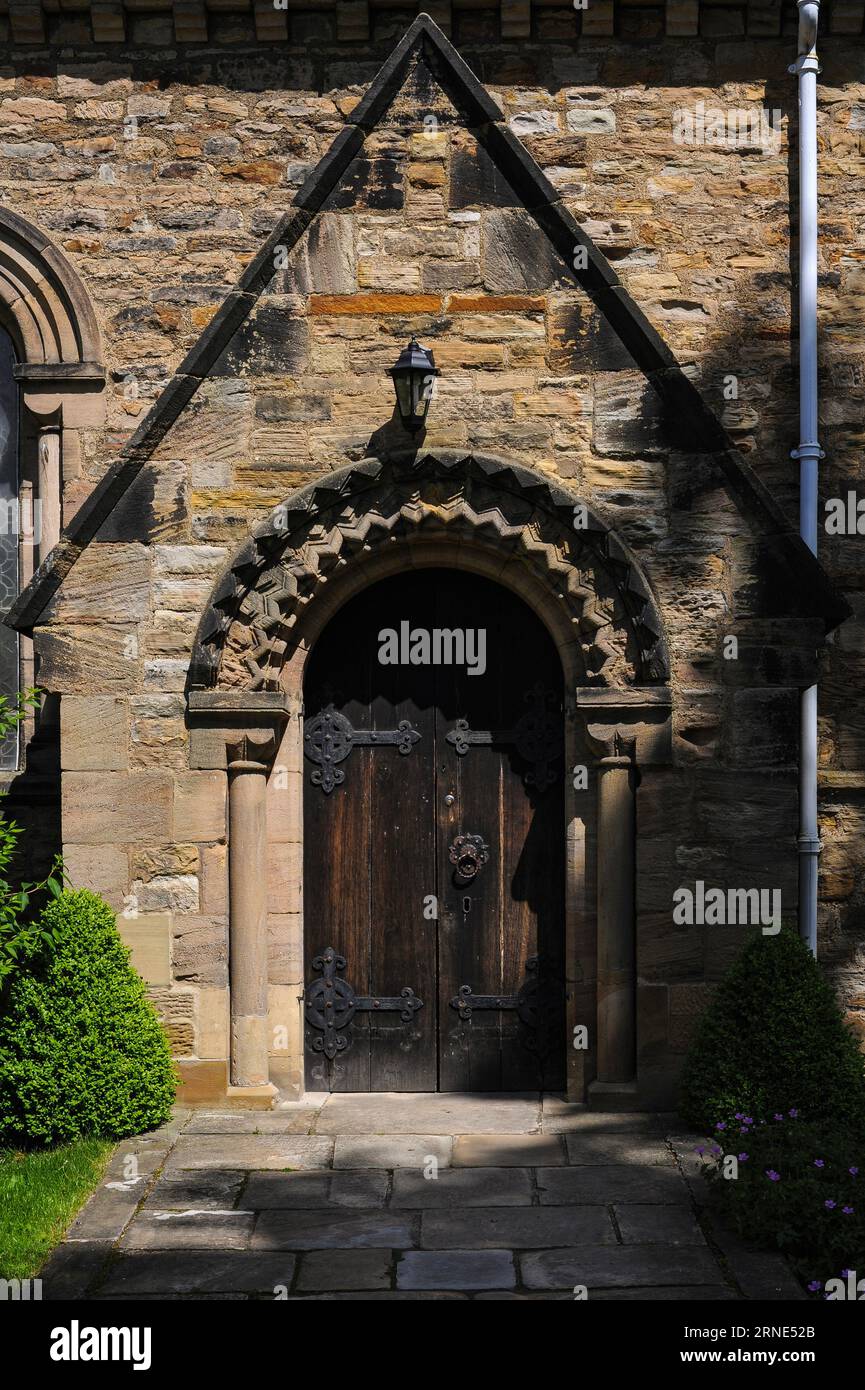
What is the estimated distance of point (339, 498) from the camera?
7.26m

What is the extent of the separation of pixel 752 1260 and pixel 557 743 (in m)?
3.01

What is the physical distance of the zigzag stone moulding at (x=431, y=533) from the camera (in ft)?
23.5

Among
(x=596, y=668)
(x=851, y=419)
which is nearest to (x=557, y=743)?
(x=596, y=668)

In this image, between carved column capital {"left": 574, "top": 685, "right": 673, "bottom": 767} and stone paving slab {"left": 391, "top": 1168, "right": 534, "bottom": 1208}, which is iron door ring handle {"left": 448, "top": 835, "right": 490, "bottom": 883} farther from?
stone paving slab {"left": 391, "top": 1168, "right": 534, "bottom": 1208}

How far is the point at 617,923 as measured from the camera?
7238mm

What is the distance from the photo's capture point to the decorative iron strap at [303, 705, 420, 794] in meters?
7.66

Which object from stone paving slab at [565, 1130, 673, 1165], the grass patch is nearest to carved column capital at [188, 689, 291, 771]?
the grass patch

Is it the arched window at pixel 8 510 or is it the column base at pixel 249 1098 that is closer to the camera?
the column base at pixel 249 1098

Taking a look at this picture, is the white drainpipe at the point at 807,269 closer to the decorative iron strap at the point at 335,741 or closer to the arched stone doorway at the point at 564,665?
the arched stone doorway at the point at 564,665

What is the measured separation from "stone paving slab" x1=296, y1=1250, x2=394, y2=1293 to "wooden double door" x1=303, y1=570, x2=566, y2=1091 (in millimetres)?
2341

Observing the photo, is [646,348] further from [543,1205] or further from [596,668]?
[543,1205]

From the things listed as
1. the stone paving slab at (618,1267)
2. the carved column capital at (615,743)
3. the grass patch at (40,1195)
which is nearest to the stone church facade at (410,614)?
the carved column capital at (615,743)

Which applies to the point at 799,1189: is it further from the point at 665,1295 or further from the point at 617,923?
the point at 617,923

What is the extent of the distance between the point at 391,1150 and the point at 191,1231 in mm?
1303
